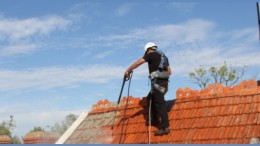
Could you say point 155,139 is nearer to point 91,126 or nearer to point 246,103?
point 246,103

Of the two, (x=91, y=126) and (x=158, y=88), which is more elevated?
(x=158, y=88)

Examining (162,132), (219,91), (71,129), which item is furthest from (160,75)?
(71,129)

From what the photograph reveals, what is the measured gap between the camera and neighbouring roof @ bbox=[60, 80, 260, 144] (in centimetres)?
823

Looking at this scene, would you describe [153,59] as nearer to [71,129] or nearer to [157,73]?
[157,73]

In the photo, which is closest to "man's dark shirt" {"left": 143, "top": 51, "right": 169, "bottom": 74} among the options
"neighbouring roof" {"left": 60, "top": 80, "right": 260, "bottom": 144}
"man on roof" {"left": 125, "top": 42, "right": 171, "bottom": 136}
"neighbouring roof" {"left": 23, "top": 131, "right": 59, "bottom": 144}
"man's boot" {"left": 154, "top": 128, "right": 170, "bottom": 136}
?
→ "man on roof" {"left": 125, "top": 42, "right": 171, "bottom": 136}

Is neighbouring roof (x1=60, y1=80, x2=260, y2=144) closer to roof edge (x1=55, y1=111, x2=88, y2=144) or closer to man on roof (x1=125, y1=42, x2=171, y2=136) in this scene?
roof edge (x1=55, y1=111, x2=88, y2=144)

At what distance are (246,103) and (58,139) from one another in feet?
18.1

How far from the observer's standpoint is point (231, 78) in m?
34.2

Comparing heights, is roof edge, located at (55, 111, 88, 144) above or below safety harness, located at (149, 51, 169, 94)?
below

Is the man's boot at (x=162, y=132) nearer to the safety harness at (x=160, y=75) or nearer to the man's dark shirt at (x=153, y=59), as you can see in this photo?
the safety harness at (x=160, y=75)

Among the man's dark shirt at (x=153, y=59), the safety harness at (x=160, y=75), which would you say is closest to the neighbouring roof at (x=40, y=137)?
the safety harness at (x=160, y=75)

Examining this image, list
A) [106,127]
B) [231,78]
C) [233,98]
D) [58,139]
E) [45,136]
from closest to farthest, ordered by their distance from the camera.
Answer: [233,98] → [106,127] → [58,139] → [45,136] → [231,78]

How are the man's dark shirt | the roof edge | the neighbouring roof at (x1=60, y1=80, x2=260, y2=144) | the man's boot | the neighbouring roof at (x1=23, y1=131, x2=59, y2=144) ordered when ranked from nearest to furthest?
the neighbouring roof at (x1=60, y1=80, x2=260, y2=144), the man's dark shirt, the man's boot, the roof edge, the neighbouring roof at (x1=23, y1=131, x2=59, y2=144)

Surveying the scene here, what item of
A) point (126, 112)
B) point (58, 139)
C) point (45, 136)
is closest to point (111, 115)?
point (126, 112)
